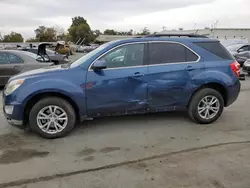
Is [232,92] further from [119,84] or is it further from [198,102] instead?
[119,84]

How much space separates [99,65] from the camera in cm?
473

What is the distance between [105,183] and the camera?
3270mm

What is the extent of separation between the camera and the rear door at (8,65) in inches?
361

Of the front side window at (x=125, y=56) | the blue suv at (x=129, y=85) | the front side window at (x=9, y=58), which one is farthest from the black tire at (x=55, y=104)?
the front side window at (x=9, y=58)

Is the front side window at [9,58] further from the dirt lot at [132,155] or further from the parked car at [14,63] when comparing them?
the dirt lot at [132,155]

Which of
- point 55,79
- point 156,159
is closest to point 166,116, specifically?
point 156,159

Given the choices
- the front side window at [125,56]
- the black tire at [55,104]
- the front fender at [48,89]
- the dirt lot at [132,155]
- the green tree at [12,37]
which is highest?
the green tree at [12,37]

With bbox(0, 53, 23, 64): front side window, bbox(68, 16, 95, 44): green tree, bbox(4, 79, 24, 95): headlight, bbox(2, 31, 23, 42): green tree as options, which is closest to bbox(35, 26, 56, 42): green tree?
bbox(2, 31, 23, 42): green tree

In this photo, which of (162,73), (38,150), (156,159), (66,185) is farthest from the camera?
(162,73)

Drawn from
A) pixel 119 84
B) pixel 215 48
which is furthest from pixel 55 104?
pixel 215 48

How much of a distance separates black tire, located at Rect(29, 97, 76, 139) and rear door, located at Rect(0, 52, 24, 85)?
200 inches

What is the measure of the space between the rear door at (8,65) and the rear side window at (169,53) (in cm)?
572

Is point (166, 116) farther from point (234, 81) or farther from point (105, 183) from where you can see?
point (105, 183)

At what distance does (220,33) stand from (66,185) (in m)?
52.8
